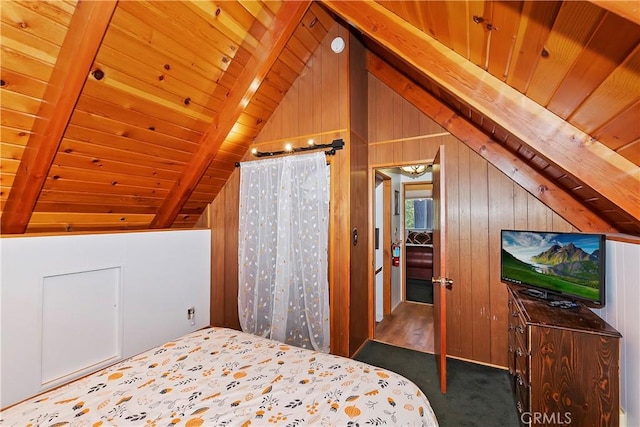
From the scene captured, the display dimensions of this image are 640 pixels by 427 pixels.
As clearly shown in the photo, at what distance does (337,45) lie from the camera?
2729mm

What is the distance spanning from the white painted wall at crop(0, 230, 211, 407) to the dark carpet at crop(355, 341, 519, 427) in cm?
210

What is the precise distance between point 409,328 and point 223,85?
3.39 m

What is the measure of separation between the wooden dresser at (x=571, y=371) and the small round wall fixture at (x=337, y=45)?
108 inches

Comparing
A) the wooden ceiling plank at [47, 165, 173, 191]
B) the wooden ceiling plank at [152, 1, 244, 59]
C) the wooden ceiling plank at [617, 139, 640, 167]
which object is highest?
the wooden ceiling plank at [152, 1, 244, 59]

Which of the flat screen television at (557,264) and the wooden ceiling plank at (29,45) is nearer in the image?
the wooden ceiling plank at (29,45)

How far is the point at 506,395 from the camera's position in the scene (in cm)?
214

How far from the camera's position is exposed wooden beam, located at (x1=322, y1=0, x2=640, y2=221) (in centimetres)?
127

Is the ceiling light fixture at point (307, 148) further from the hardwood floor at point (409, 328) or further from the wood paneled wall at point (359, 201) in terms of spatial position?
the hardwood floor at point (409, 328)

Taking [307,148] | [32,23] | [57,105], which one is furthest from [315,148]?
[32,23]

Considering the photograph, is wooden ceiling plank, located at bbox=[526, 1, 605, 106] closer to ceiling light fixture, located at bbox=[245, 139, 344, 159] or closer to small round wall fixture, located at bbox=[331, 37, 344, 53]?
ceiling light fixture, located at bbox=[245, 139, 344, 159]

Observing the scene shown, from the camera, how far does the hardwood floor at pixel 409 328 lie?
3030 millimetres

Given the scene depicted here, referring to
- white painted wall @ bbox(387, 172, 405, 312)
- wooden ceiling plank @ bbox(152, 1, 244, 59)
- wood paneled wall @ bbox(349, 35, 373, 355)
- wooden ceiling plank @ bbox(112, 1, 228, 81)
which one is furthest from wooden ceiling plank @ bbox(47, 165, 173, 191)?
white painted wall @ bbox(387, 172, 405, 312)

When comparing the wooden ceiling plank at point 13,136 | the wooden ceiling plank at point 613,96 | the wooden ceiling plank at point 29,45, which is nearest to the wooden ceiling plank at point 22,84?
the wooden ceiling plank at point 29,45

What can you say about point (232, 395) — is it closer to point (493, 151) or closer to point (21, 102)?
point (21, 102)
